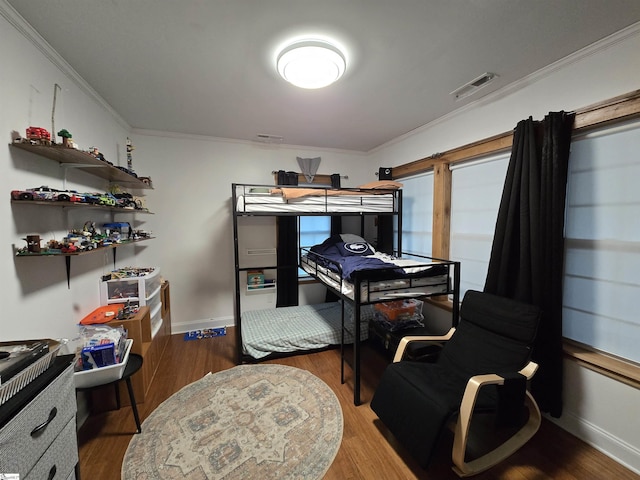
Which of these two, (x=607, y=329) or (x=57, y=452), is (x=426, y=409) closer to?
(x=607, y=329)

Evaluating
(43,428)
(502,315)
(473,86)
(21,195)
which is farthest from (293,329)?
(473,86)

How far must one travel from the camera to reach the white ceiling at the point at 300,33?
129cm

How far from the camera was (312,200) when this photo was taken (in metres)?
2.66

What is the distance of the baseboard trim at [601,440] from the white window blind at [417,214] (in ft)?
5.65

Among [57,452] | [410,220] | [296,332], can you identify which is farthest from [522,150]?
[57,452]

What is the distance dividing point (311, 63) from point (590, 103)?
1794 mm

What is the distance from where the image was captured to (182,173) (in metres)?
3.19

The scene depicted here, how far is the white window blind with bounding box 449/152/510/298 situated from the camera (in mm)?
2297

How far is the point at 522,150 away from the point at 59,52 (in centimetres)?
320

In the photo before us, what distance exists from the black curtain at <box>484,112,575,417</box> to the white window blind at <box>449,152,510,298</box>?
1.22ft

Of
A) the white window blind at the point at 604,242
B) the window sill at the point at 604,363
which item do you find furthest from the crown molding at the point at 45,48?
the window sill at the point at 604,363

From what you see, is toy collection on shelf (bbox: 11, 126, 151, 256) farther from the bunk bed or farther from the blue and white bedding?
the blue and white bedding

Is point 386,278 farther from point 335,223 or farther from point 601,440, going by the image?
point 335,223

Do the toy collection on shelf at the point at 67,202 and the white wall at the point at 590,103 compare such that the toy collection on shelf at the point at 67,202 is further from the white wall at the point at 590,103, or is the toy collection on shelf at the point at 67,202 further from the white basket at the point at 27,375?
the white wall at the point at 590,103
